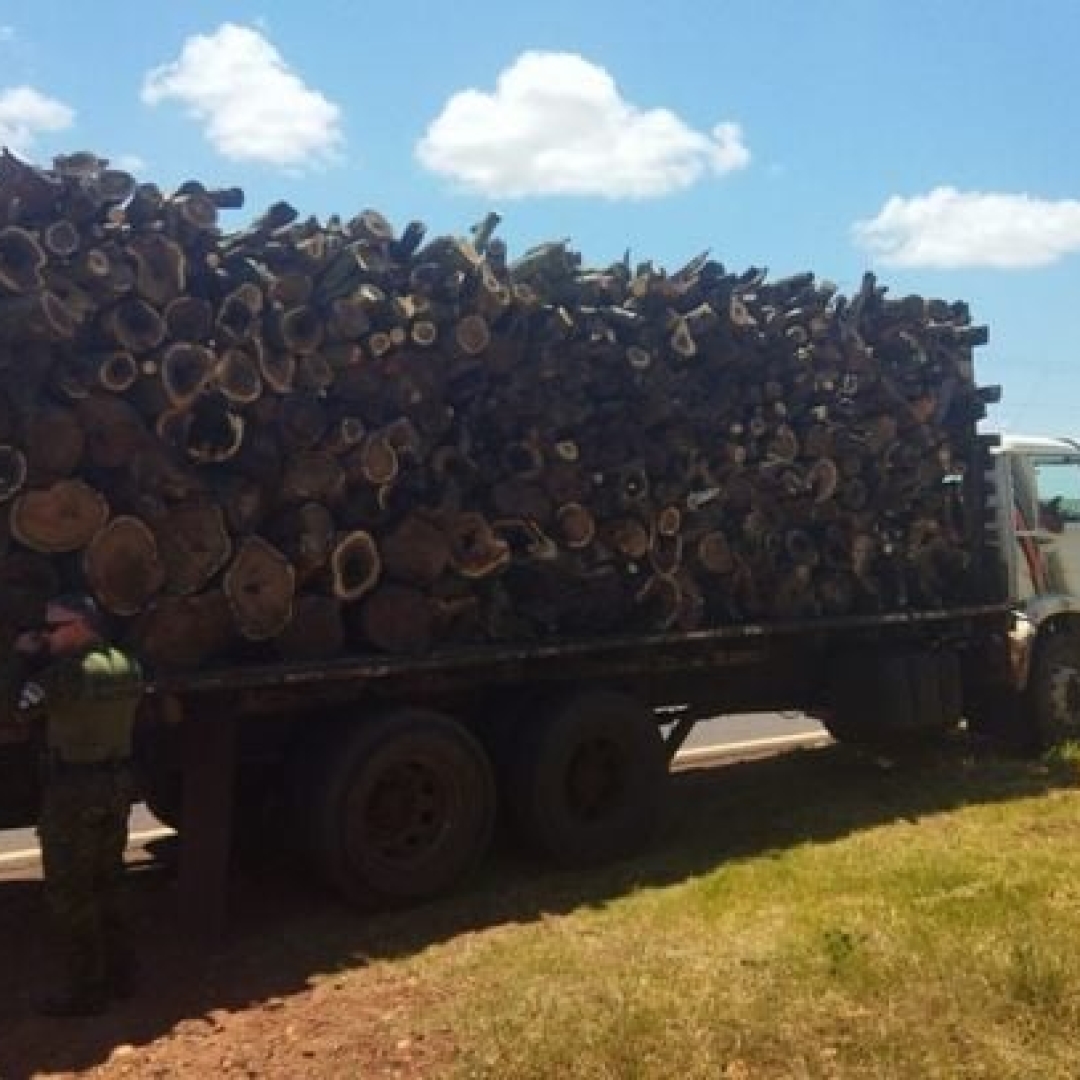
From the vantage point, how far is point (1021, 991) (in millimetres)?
4809

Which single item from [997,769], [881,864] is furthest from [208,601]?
[997,769]

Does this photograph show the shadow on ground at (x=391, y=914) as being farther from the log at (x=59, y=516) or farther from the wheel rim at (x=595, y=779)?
the log at (x=59, y=516)

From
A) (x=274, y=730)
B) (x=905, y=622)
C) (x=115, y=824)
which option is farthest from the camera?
(x=905, y=622)

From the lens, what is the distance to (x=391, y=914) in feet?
21.2

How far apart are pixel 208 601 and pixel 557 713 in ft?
6.54

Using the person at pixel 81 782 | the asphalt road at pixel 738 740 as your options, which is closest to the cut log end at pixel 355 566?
the person at pixel 81 782

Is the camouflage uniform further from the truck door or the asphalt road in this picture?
the truck door

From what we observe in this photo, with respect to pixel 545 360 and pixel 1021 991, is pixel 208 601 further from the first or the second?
pixel 1021 991

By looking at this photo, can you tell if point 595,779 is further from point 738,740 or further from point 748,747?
point 738,740

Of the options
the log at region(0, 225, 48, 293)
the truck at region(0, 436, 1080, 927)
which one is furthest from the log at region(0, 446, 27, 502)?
the truck at region(0, 436, 1080, 927)

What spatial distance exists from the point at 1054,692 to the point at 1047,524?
1.25m

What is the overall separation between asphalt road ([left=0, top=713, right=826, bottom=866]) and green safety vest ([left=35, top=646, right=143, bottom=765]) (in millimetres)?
3637

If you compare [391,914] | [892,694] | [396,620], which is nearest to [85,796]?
[391,914]

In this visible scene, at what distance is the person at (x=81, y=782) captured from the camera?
5.20 metres
